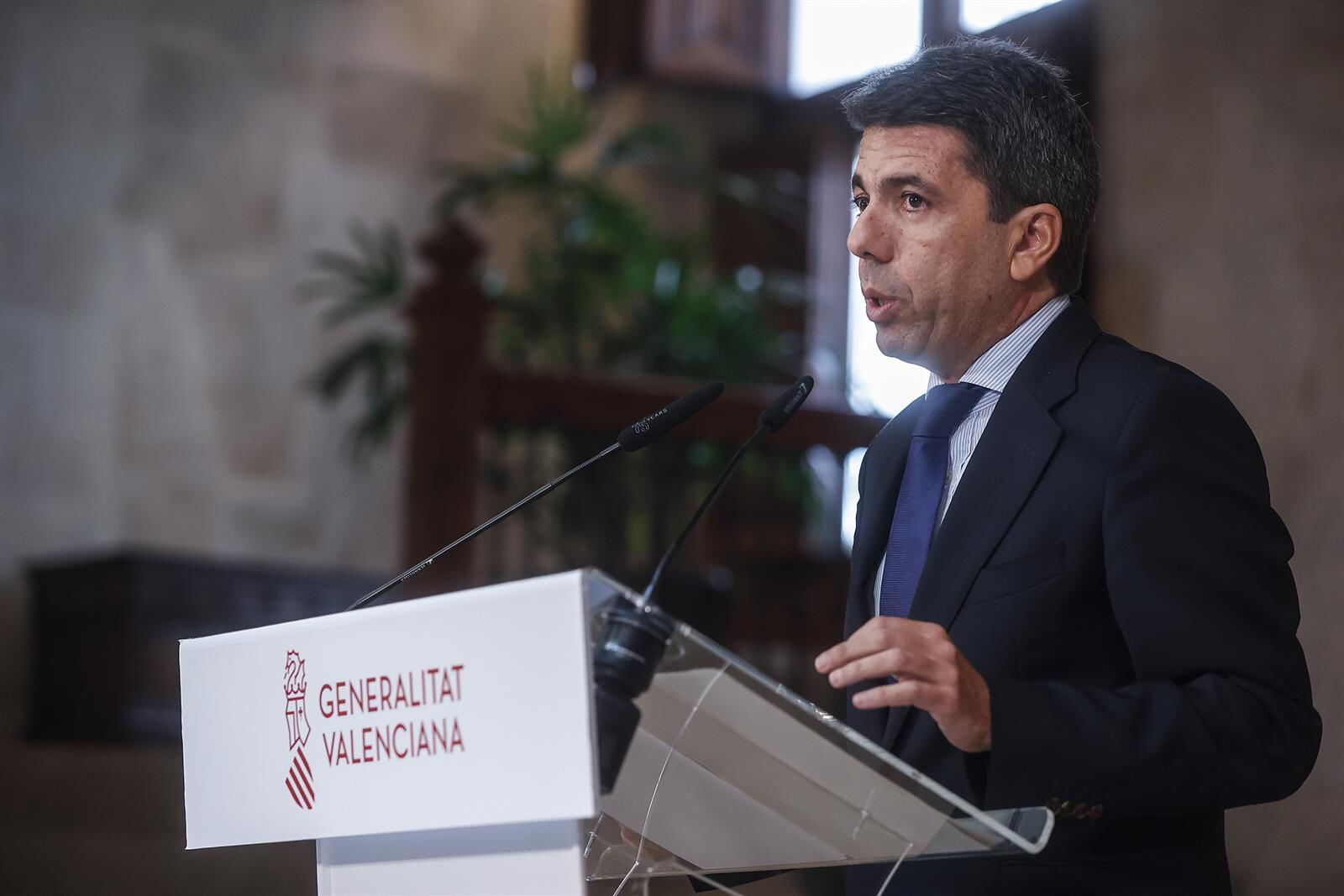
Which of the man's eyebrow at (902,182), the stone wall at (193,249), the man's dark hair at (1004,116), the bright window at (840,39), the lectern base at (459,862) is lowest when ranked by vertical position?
the lectern base at (459,862)

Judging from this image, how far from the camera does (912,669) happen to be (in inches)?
48.9

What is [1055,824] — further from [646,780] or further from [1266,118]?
[1266,118]

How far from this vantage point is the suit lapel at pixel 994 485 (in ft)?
5.05

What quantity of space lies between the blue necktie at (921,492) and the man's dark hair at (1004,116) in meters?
0.19

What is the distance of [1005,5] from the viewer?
20.4ft

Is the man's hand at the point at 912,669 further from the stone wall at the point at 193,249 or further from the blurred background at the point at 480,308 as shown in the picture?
the stone wall at the point at 193,249

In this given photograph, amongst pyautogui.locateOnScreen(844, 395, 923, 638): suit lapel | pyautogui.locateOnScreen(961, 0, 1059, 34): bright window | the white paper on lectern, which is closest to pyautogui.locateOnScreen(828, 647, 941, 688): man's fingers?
the white paper on lectern

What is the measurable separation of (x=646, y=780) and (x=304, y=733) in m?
0.30

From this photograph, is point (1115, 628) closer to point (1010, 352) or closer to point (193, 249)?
point (1010, 352)

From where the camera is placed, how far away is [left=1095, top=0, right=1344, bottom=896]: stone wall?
3936mm

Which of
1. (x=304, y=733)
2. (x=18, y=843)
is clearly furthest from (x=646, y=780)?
(x=18, y=843)

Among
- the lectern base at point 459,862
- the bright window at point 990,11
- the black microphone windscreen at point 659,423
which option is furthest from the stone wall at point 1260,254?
the lectern base at point 459,862

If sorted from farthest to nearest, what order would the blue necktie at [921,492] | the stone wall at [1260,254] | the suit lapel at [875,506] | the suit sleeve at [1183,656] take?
the stone wall at [1260,254]
the suit lapel at [875,506]
the blue necktie at [921,492]
the suit sleeve at [1183,656]

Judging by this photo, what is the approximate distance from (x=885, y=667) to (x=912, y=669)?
0.10 feet
